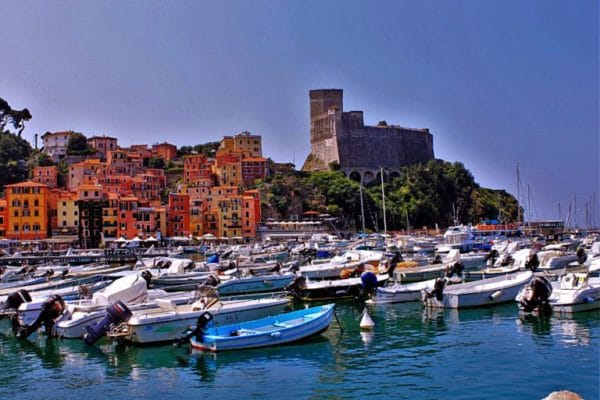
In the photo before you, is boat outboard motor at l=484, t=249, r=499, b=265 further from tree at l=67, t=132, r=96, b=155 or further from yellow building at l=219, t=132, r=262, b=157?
tree at l=67, t=132, r=96, b=155

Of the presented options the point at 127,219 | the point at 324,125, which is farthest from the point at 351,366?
the point at 324,125

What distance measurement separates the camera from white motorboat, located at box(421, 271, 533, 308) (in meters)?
24.2

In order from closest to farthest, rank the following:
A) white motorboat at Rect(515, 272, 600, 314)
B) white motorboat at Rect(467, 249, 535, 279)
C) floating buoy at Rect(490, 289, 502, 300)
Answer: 1. white motorboat at Rect(515, 272, 600, 314)
2. floating buoy at Rect(490, 289, 502, 300)
3. white motorboat at Rect(467, 249, 535, 279)

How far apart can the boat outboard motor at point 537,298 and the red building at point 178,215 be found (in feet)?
190

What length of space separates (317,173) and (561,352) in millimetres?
82437

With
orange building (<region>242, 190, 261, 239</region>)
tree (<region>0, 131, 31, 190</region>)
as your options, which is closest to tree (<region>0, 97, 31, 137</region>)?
tree (<region>0, 131, 31, 190</region>)

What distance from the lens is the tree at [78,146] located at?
317 ft

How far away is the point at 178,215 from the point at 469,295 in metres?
56.4

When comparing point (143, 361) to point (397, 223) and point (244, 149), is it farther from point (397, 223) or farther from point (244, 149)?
point (244, 149)

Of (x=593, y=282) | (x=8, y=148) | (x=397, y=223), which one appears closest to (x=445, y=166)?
(x=397, y=223)

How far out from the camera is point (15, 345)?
821 inches

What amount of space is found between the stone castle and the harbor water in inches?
3328

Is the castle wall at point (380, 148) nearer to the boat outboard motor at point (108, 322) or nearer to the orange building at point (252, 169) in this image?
the orange building at point (252, 169)

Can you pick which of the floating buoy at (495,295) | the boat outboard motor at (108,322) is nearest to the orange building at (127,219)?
the boat outboard motor at (108,322)
